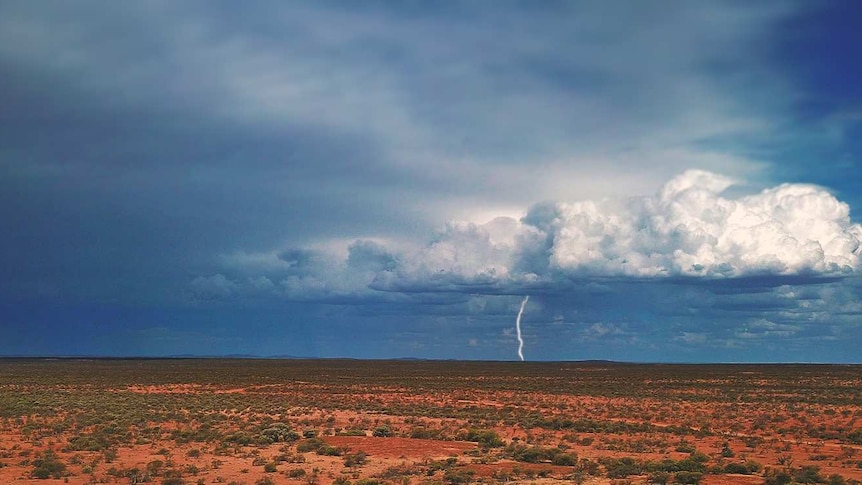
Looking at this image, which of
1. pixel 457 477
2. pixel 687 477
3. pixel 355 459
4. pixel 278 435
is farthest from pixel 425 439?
pixel 687 477

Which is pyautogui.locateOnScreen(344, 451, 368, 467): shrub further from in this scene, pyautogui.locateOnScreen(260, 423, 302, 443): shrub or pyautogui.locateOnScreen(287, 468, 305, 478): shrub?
pyautogui.locateOnScreen(260, 423, 302, 443): shrub

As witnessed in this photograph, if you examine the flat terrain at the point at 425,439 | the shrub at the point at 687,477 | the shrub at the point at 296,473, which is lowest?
the flat terrain at the point at 425,439

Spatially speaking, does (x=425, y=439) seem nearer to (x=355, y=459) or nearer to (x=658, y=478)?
(x=355, y=459)

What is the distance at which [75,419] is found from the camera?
43.1m

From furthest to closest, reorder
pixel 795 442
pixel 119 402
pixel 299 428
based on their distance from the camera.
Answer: pixel 119 402, pixel 299 428, pixel 795 442

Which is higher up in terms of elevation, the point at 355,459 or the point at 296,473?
the point at 296,473

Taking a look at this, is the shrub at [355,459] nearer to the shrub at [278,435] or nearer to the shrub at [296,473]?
the shrub at [296,473]

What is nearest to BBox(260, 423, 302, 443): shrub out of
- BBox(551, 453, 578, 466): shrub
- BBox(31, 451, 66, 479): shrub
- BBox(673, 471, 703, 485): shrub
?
BBox(31, 451, 66, 479): shrub

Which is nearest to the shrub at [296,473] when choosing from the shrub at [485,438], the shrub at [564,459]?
the shrub at [564,459]

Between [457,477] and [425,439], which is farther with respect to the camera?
[425,439]

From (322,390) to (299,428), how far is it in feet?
119

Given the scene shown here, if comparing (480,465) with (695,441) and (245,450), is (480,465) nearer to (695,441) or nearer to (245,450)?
(245,450)

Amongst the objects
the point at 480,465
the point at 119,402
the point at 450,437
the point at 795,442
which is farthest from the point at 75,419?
the point at 795,442

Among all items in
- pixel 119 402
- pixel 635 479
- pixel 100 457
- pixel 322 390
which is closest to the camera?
pixel 635 479
